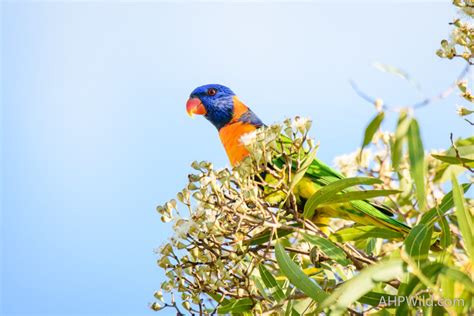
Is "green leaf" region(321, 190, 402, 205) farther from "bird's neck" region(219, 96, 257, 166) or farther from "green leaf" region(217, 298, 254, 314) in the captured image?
"bird's neck" region(219, 96, 257, 166)

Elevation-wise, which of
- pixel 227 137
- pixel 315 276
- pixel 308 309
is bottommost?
pixel 308 309

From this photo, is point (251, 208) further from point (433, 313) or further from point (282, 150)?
point (433, 313)

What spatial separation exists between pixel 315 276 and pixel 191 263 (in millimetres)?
535

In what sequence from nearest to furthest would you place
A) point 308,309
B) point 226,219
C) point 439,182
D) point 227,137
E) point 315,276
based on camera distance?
point 226,219 → point 308,309 → point 315,276 → point 439,182 → point 227,137

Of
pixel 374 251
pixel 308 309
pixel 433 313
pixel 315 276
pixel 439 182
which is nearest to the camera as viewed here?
pixel 433 313

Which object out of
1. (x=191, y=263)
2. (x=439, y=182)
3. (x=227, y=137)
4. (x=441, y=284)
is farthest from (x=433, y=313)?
(x=227, y=137)

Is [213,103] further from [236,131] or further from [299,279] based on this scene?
[299,279]

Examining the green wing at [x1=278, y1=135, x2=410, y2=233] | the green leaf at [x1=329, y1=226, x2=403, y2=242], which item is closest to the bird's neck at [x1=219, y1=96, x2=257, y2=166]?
the green wing at [x1=278, y1=135, x2=410, y2=233]

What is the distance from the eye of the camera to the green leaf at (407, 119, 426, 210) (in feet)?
4.34

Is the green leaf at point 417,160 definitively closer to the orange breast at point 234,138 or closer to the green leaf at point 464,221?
the green leaf at point 464,221

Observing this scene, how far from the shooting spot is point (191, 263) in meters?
1.61

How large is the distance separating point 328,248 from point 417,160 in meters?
0.39

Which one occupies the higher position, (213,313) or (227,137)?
(227,137)

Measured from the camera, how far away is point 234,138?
9.13 ft
